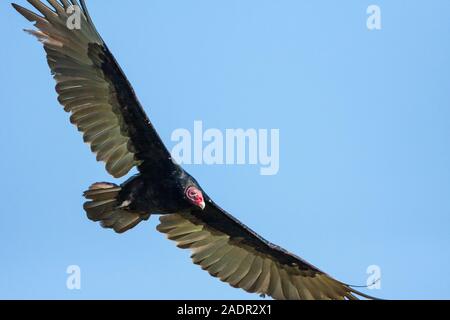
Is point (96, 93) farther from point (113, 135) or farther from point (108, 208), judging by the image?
point (108, 208)

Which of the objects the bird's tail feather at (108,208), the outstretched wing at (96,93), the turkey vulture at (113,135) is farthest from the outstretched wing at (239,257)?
the outstretched wing at (96,93)

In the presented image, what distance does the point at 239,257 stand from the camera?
609 inches

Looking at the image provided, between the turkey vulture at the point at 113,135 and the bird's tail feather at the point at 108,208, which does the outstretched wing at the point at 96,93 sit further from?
the bird's tail feather at the point at 108,208

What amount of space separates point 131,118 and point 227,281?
259 cm

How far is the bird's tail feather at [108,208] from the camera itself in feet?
46.9

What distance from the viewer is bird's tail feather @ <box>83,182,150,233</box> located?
46.9 feet

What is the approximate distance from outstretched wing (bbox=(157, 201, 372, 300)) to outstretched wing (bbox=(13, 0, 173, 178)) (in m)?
1.31

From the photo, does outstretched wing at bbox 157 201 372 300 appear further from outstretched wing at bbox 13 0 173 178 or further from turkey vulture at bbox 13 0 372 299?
outstretched wing at bbox 13 0 173 178

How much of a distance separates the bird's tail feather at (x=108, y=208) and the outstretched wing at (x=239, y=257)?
0.93 metres

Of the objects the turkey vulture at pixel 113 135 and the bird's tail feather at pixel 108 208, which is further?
the bird's tail feather at pixel 108 208

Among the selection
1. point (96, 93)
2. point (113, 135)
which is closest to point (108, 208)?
point (113, 135)

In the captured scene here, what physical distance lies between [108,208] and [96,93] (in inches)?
56.2
